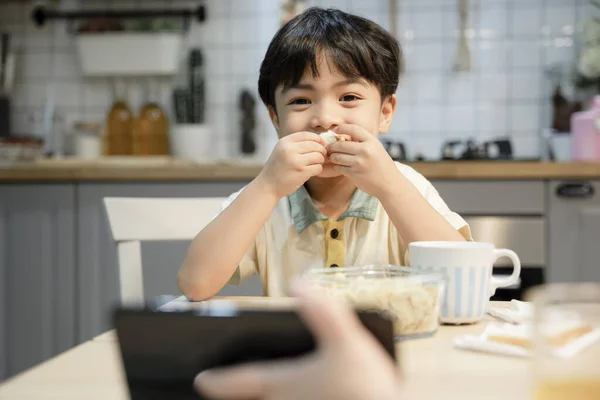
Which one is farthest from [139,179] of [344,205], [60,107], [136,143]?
[344,205]

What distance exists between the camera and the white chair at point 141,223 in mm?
1207

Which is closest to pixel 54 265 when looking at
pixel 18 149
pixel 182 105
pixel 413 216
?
pixel 18 149

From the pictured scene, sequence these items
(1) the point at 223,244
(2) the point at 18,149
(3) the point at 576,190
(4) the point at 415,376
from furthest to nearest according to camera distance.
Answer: (2) the point at 18,149, (3) the point at 576,190, (1) the point at 223,244, (4) the point at 415,376

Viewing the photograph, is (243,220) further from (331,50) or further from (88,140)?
(88,140)

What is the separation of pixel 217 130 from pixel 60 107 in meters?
0.71

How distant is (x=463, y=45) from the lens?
2758 millimetres

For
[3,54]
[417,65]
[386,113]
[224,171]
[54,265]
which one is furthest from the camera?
[3,54]

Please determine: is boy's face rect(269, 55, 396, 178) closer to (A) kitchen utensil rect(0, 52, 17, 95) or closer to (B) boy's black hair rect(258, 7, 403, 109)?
(B) boy's black hair rect(258, 7, 403, 109)

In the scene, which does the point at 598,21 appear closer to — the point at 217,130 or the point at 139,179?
the point at 217,130

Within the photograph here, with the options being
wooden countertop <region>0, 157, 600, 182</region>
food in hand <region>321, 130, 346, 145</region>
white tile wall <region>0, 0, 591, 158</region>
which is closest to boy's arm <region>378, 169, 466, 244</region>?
food in hand <region>321, 130, 346, 145</region>

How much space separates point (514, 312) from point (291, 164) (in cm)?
41

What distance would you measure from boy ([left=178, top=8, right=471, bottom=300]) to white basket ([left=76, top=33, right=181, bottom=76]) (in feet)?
5.47

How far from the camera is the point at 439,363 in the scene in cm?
55

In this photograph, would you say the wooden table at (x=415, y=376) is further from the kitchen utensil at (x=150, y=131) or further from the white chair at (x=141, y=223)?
the kitchen utensil at (x=150, y=131)
